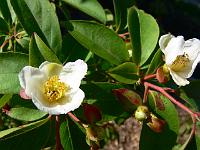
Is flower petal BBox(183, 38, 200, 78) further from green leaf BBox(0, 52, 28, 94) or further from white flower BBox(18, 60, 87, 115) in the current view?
green leaf BBox(0, 52, 28, 94)

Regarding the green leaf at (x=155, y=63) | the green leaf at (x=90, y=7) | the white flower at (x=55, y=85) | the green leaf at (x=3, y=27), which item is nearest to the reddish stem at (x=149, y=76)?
the green leaf at (x=155, y=63)

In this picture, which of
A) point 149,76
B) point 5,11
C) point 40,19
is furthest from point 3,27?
point 149,76

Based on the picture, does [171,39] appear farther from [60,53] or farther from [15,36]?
[15,36]

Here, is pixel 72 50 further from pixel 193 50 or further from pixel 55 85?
pixel 193 50

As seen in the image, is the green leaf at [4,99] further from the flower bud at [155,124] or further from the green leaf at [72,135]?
the flower bud at [155,124]

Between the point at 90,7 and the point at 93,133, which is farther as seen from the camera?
the point at 90,7

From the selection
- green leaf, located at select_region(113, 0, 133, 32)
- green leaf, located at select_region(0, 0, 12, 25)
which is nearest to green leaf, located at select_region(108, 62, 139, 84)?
green leaf, located at select_region(113, 0, 133, 32)

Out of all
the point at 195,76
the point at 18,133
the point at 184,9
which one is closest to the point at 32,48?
the point at 18,133
